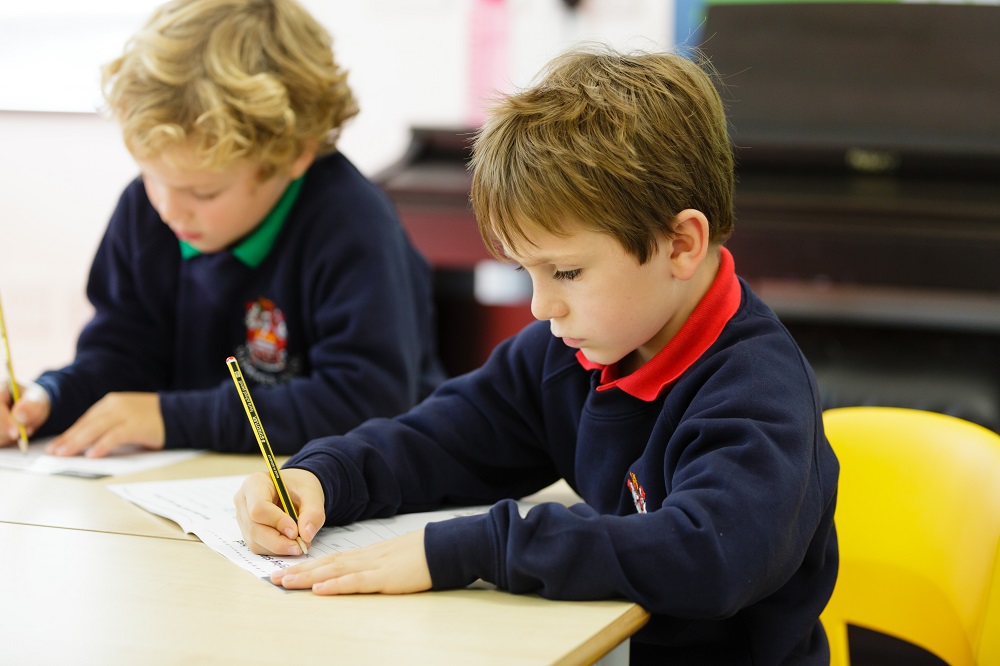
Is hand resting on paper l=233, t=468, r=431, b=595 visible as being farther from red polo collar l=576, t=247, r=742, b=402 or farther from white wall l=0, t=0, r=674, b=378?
white wall l=0, t=0, r=674, b=378

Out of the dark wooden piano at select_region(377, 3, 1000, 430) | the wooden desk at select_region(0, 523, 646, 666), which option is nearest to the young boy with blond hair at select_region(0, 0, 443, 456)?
the wooden desk at select_region(0, 523, 646, 666)

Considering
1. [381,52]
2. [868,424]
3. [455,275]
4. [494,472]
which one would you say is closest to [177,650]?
[494,472]

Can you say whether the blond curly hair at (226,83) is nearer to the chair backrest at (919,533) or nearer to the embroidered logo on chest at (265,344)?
the embroidered logo on chest at (265,344)

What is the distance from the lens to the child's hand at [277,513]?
3.02ft

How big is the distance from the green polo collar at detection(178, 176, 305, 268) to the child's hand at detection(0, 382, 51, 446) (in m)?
0.31

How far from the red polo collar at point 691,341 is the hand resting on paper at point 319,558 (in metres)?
0.27

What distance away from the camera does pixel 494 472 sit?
116 centimetres

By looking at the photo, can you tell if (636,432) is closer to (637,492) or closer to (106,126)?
(637,492)

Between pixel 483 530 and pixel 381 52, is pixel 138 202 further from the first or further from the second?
pixel 381 52

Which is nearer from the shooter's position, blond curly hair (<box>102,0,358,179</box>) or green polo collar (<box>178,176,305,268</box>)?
blond curly hair (<box>102,0,358,179</box>)

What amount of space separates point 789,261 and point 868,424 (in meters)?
1.10

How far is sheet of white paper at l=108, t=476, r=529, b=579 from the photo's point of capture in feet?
3.02

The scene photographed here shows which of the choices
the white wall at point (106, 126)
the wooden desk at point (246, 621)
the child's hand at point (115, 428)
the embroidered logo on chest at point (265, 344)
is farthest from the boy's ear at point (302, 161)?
the white wall at point (106, 126)

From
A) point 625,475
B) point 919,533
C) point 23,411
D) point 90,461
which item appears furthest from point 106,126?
point 919,533
